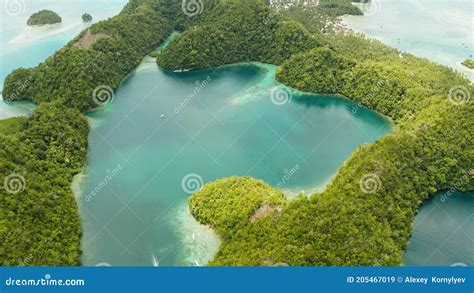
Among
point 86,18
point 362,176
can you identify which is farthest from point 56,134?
point 86,18

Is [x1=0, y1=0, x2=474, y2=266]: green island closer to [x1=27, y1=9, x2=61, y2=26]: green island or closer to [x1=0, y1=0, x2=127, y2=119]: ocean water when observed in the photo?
[x1=0, y1=0, x2=127, y2=119]: ocean water

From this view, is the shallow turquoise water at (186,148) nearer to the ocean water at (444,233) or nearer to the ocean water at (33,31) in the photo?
the ocean water at (444,233)

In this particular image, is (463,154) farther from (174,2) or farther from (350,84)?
(174,2)

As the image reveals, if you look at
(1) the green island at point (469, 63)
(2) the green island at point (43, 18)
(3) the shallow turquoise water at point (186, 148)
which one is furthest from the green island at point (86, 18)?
(1) the green island at point (469, 63)

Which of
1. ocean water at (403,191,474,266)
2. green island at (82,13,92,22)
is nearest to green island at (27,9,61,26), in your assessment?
green island at (82,13,92,22)

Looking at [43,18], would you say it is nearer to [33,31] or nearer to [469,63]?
[33,31]

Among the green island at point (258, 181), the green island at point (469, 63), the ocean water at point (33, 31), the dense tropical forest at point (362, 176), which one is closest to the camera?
the dense tropical forest at point (362, 176)
